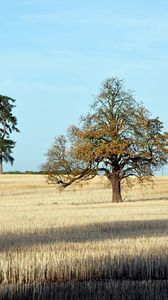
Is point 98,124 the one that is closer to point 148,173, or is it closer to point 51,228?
point 148,173

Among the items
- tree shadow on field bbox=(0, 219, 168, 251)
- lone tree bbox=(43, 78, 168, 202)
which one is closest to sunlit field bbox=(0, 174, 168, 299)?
tree shadow on field bbox=(0, 219, 168, 251)

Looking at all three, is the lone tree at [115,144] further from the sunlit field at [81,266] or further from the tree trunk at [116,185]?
the sunlit field at [81,266]

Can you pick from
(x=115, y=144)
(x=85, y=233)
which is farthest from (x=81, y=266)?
(x=115, y=144)

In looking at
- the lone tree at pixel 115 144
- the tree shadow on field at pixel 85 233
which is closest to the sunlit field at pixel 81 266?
the tree shadow on field at pixel 85 233

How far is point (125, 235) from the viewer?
66.7ft

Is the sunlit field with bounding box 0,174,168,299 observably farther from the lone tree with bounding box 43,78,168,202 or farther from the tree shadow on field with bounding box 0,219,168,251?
the lone tree with bounding box 43,78,168,202

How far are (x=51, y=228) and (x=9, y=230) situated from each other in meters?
1.52

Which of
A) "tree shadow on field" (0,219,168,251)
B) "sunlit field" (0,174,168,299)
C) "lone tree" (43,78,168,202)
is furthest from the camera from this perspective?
"lone tree" (43,78,168,202)

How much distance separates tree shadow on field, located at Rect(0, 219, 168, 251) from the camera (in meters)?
18.2

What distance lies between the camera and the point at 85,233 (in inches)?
830

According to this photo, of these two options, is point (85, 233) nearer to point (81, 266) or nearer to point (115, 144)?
point (81, 266)

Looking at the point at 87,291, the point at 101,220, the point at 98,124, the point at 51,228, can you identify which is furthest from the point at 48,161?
the point at 87,291

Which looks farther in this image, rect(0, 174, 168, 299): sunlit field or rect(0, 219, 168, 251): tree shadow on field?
rect(0, 219, 168, 251): tree shadow on field

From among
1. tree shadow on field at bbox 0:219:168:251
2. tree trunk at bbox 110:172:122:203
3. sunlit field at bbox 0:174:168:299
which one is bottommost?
sunlit field at bbox 0:174:168:299
